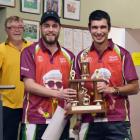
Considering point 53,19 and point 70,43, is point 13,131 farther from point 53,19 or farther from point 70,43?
point 70,43

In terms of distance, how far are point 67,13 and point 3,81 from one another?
1.65 meters

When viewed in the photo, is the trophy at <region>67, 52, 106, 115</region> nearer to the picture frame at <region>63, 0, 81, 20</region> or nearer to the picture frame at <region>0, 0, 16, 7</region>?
the picture frame at <region>0, 0, 16, 7</region>

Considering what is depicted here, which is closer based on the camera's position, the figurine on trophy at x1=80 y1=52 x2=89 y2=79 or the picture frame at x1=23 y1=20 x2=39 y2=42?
the figurine on trophy at x1=80 y1=52 x2=89 y2=79

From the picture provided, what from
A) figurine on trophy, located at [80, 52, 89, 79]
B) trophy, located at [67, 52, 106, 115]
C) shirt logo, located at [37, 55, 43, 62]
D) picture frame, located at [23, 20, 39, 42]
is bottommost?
trophy, located at [67, 52, 106, 115]

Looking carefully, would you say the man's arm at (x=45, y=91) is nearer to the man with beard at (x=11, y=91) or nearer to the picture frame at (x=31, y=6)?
the man with beard at (x=11, y=91)

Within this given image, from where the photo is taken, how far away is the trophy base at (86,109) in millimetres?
2258

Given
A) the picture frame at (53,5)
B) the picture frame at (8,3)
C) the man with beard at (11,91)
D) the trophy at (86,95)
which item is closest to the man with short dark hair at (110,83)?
the trophy at (86,95)

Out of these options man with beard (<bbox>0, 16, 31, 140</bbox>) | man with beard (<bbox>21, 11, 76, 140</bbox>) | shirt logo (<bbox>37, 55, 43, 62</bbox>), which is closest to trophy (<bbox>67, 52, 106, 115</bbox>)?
man with beard (<bbox>21, 11, 76, 140</bbox>)

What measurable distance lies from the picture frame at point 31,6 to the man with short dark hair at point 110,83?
1.89m

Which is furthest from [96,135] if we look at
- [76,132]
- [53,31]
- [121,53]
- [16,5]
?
[16,5]

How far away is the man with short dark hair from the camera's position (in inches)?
93.6

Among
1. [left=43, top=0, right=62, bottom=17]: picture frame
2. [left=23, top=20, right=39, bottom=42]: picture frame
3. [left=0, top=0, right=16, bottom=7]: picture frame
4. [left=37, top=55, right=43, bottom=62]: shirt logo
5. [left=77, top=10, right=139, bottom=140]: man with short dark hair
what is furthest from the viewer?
[left=43, top=0, right=62, bottom=17]: picture frame

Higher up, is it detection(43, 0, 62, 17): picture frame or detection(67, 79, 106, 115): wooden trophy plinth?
detection(43, 0, 62, 17): picture frame

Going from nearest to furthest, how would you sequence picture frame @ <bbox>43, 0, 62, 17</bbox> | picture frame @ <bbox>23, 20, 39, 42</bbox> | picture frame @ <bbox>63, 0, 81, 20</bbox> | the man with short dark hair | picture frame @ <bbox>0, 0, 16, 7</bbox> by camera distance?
the man with short dark hair
picture frame @ <bbox>0, 0, 16, 7</bbox>
picture frame @ <bbox>23, 20, 39, 42</bbox>
picture frame @ <bbox>43, 0, 62, 17</bbox>
picture frame @ <bbox>63, 0, 81, 20</bbox>
